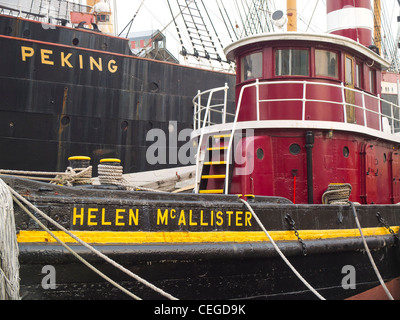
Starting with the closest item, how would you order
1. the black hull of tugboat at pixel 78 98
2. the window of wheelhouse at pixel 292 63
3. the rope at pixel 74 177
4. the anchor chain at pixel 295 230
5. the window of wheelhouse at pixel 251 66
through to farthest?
the rope at pixel 74 177 → the anchor chain at pixel 295 230 → the window of wheelhouse at pixel 292 63 → the window of wheelhouse at pixel 251 66 → the black hull of tugboat at pixel 78 98

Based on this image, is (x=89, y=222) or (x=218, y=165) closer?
(x=89, y=222)

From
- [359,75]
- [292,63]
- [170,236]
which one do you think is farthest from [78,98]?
[170,236]

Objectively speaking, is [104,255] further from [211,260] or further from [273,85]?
[273,85]

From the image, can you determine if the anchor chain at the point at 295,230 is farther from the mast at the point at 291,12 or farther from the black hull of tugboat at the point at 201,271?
the mast at the point at 291,12

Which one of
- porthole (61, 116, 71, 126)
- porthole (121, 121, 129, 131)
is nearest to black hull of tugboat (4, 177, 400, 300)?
porthole (61, 116, 71, 126)

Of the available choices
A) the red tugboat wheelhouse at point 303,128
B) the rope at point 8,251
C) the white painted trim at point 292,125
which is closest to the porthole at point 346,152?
the red tugboat wheelhouse at point 303,128

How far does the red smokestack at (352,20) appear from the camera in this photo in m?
9.88

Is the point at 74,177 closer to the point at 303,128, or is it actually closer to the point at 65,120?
the point at 303,128

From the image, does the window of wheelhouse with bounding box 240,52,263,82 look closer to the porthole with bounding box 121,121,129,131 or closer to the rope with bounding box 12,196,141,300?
the rope with bounding box 12,196,141,300

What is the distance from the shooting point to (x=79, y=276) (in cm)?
435

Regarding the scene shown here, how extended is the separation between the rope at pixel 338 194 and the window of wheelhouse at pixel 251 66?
8.14ft

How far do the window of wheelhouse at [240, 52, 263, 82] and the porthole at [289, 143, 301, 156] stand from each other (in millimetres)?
1529
